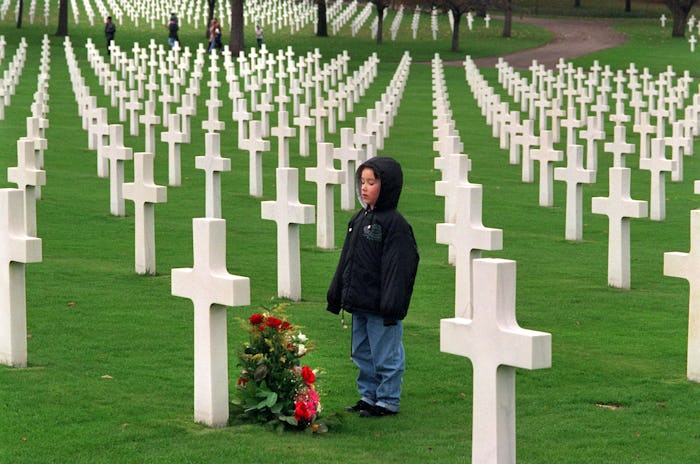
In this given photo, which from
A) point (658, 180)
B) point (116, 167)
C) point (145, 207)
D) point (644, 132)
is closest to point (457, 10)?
point (644, 132)

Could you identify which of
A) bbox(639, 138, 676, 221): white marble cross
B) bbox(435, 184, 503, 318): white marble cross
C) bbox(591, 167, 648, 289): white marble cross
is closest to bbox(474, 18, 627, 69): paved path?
bbox(639, 138, 676, 221): white marble cross

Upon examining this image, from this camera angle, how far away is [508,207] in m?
20.7

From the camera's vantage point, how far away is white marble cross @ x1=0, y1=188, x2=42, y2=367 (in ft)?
30.9

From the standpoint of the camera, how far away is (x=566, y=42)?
224 feet

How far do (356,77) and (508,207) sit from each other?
19.3 meters

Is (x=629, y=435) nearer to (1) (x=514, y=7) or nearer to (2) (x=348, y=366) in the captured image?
(2) (x=348, y=366)

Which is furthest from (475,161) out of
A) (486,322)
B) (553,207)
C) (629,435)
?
(486,322)

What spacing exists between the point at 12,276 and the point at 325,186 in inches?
248

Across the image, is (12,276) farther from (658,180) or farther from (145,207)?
(658,180)

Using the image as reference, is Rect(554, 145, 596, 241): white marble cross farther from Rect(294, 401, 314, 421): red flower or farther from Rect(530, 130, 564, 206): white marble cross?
Rect(294, 401, 314, 421): red flower

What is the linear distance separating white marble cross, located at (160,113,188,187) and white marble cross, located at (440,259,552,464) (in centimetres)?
1417

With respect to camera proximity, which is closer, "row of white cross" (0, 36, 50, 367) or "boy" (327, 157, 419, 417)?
"boy" (327, 157, 419, 417)

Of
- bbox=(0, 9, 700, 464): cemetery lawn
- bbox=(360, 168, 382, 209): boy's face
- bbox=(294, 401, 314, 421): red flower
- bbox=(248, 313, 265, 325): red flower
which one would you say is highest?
bbox=(360, 168, 382, 209): boy's face

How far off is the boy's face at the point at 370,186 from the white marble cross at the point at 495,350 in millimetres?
1942
